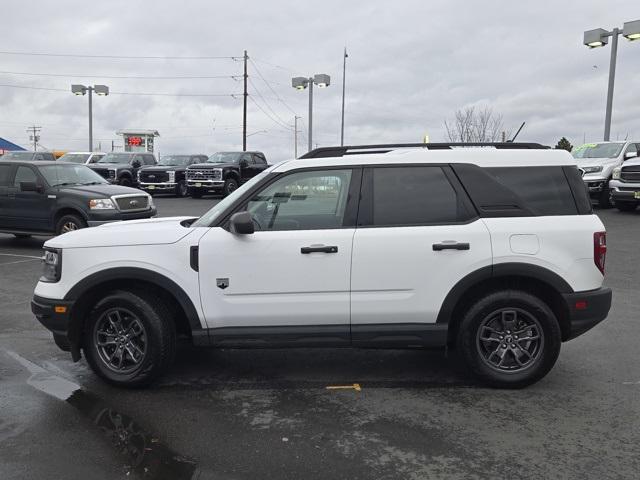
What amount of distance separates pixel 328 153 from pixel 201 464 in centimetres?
262

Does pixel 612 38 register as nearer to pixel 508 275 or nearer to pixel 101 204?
pixel 101 204

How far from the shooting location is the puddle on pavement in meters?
3.35

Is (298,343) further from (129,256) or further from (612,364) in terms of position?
(612,364)

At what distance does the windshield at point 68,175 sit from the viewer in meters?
11.8

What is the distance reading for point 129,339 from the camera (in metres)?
4.58

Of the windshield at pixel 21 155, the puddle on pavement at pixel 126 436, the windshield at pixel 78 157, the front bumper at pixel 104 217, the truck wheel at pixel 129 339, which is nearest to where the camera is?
the puddle on pavement at pixel 126 436

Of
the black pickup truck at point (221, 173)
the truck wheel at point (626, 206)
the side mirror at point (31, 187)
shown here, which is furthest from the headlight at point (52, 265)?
the black pickup truck at point (221, 173)

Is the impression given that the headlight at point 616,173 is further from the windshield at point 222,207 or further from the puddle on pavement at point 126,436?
the puddle on pavement at point 126,436

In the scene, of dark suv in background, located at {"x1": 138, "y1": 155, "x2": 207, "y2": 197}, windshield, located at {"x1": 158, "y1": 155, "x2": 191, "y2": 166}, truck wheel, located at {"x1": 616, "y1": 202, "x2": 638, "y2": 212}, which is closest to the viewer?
truck wheel, located at {"x1": 616, "y1": 202, "x2": 638, "y2": 212}

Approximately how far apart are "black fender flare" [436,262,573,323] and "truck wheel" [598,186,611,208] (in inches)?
608

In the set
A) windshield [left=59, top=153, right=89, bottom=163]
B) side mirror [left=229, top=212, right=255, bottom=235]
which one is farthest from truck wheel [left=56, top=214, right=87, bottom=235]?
windshield [left=59, top=153, right=89, bottom=163]

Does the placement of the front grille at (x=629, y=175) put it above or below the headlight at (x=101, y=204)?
above

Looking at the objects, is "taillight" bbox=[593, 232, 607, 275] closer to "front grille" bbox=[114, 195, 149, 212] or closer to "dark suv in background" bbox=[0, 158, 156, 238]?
"dark suv in background" bbox=[0, 158, 156, 238]

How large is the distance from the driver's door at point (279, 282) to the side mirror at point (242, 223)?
9cm
